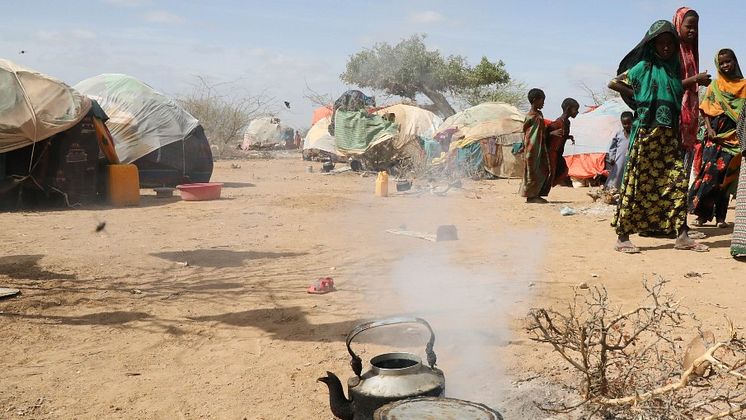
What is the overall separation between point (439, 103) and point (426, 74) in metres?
1.46

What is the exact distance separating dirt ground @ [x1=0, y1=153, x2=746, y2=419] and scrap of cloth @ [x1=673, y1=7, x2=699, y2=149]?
3.24ft

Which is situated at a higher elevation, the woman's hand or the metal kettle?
the woman's hand

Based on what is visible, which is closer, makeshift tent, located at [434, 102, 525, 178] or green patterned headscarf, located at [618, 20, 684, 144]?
green patterned headscarf, located at [618, 20, 684, 144]

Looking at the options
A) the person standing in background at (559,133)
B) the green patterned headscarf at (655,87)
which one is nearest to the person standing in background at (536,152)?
the person standing in background at (559,133)

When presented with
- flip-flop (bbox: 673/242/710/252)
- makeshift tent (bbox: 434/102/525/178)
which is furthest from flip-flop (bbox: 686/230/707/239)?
makeshift tent (bbox: 434/102/525/178)

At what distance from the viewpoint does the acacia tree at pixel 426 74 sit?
28922mm

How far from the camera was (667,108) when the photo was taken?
522cm

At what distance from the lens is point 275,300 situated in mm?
4281

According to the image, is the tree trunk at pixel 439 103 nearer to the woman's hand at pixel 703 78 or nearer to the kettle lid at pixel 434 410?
the woman's hand at pixel 703 78

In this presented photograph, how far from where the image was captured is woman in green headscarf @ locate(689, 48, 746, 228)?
19.7 feet

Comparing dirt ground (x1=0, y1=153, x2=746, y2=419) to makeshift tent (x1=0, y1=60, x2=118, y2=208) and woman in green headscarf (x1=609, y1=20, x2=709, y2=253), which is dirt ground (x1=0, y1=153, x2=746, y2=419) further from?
makeshift tent (x1=0, y1=60, x2=118, y2=208)

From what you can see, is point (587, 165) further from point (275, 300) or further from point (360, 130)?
point (275, 300)

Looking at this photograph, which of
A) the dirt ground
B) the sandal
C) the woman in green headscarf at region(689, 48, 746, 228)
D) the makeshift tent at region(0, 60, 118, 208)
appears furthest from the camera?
the makeshift tent at region(0, 60, 118, 208)

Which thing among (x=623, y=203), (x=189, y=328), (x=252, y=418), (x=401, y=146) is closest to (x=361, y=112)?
(x=401, y=146)
